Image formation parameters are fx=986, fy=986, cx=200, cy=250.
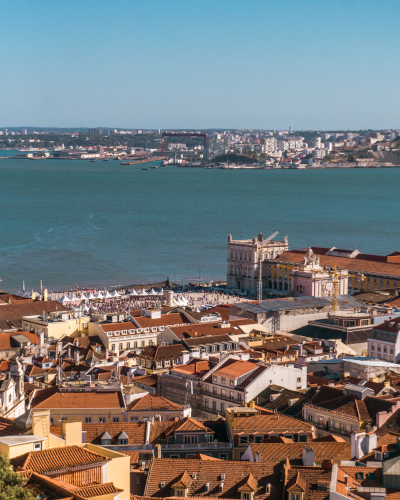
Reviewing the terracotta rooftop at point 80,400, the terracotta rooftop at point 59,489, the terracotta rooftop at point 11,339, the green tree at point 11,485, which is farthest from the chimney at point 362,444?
the terracotta rooftop at point 11,339

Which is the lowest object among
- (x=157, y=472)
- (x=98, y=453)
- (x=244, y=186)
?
(x=244, y=186)

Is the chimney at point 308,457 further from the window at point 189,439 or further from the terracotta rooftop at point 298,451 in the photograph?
the window at point 189,439

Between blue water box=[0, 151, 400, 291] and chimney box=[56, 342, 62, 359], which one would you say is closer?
chimney box=[56, 342, 62, 359]

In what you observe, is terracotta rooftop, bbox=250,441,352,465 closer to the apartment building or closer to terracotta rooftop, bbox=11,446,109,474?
terracotta rooftop, bbox=11,446,109,474

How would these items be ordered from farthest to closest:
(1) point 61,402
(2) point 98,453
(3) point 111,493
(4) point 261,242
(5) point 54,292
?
(4) point 261,242
(5) point 54,292
(1) point 61,402
(2) point 98,453
(3) point 111,493

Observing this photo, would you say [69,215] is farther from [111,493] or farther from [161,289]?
[111,493]

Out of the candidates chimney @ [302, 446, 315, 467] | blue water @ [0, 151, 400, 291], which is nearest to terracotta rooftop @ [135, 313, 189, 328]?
chimney @ [302, 446, 315, 467]

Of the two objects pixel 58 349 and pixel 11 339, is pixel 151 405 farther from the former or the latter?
pixel 11 339

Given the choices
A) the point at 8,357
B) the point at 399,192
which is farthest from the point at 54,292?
the point at 399,192
